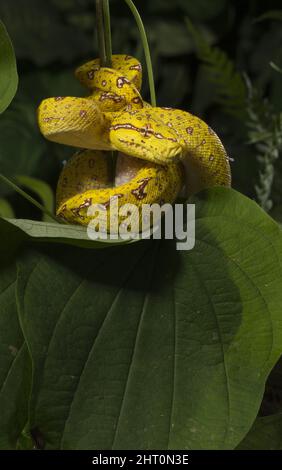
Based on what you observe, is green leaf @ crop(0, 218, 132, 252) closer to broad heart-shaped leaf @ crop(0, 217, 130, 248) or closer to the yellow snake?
broad heart-shaped leaf @ crop(0, 217, 130, 248)

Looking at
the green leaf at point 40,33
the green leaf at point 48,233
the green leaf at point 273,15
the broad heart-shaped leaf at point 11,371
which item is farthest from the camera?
the green leaf at point 40,33

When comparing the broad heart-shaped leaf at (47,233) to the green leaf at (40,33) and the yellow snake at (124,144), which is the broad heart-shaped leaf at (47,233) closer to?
the yellow snake at (124,144)

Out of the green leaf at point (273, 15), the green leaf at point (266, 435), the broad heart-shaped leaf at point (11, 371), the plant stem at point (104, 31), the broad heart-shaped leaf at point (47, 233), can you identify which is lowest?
the green leaf at point (266, 435)


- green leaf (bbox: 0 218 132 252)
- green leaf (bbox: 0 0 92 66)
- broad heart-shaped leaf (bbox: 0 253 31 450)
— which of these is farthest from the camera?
green leaf (bbox: 0 0 92 66)

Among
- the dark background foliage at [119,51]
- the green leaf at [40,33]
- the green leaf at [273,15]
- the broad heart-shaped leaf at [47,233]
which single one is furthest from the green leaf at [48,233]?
the green leaf at [40,33]

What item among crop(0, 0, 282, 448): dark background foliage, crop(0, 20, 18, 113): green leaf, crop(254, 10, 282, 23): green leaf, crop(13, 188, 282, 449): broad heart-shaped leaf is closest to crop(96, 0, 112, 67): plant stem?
crop(0, 20, 18, 113): green leaf

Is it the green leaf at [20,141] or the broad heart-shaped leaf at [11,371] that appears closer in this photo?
the broad heart-shaped leaf at [11,371]
